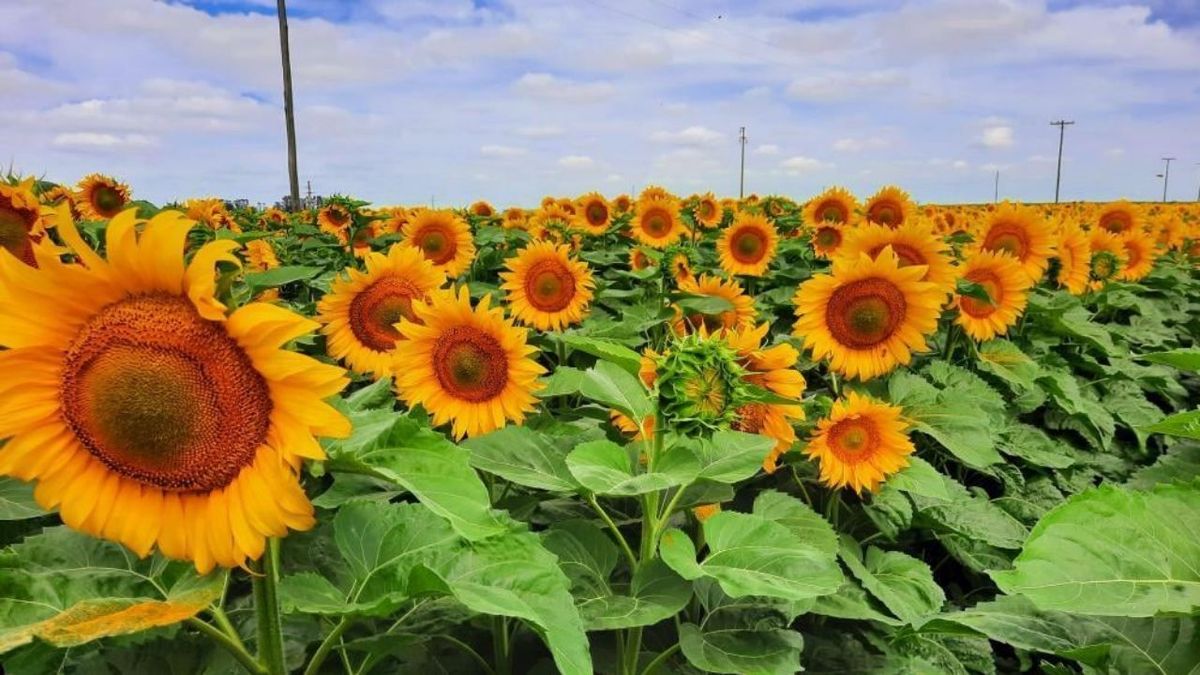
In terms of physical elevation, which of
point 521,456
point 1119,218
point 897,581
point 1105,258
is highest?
point 1119,218

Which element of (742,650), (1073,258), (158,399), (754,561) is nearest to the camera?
(158,399)

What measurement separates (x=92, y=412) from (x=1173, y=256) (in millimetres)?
11210

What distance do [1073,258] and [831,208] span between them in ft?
6.24

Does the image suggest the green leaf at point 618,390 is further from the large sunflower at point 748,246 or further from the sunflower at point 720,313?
the large sunflower at point 748,246

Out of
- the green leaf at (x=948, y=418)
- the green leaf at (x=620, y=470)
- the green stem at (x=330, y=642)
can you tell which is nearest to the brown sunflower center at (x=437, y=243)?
the green leaf at (x=948, y=418)

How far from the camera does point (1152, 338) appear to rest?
573 centimetres

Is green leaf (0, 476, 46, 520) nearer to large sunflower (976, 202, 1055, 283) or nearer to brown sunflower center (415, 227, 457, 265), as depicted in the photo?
brown sunflower center (415, 227, 457, 265)

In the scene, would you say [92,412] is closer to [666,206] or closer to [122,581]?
[122,581]

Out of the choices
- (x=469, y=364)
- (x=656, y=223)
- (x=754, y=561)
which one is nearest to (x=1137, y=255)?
(x=656, y=223)

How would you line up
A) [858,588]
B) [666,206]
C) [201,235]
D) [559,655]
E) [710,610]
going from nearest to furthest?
[559,655] → [710,610] → [858,588] → [201,235] → [666,206]

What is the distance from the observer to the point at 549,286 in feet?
13.2

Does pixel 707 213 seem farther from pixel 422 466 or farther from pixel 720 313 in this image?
pixel 422 466

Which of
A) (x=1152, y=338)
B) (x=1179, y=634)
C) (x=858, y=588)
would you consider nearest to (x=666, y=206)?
(x=1152, y=338)

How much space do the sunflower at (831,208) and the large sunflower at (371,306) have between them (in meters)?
4.52
